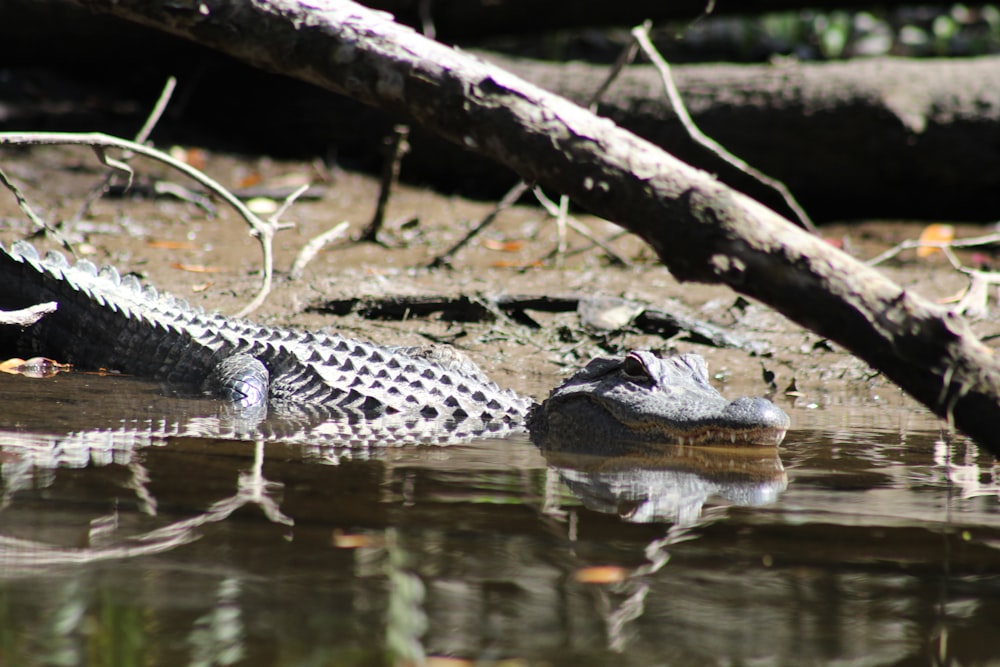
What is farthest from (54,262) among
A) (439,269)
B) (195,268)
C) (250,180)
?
(250,180)

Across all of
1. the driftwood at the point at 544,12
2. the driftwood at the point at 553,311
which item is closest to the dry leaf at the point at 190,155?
the driftwood at the point at 544,12

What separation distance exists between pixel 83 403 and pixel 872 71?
7.08 m

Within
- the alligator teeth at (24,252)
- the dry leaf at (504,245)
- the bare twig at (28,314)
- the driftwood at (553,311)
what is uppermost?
the dry leaf at (504,245)

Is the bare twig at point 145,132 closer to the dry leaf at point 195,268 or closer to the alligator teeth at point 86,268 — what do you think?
the alligator teeth at point 86,268

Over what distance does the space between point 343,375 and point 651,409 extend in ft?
4.89

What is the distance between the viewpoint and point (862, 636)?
2062mm

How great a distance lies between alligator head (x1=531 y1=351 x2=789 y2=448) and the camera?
13.2 ft

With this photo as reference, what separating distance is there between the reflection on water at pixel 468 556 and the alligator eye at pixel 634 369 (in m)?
0.55

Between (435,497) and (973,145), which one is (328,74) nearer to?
(435,497)

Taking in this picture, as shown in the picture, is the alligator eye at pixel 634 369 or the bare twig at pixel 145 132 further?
the bare twig at pixel 145 132

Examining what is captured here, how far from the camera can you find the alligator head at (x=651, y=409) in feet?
13.2

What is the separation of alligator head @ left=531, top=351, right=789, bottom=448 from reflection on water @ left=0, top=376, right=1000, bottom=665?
0.21 meters

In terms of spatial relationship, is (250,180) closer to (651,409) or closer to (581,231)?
(581,231)

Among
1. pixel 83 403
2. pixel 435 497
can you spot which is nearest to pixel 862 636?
pixel 435 497
